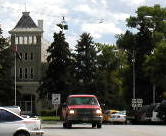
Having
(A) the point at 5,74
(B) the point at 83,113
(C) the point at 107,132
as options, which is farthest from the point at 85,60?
(C) the point at 107,132

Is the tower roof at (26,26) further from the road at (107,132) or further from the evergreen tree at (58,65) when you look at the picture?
the road at (107,132)

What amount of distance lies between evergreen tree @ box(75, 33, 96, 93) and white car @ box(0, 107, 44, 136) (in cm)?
7924

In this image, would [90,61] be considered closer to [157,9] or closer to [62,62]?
[62,62]

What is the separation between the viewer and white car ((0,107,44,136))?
2336 cm

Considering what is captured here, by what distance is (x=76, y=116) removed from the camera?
123ft

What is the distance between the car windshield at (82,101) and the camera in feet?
125

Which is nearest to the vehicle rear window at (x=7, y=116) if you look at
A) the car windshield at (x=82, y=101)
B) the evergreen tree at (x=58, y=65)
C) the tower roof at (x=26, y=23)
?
the car windshield at (x=82, y=101)

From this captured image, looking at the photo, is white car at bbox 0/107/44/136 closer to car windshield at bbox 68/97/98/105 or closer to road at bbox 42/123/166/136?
road at bbox 42/123/166/136

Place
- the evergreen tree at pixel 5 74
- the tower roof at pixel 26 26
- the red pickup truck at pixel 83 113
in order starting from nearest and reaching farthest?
the red pickup truck at pixel 83 113, the evergreen tree at pixel 5 74, the tower roof at pixel 26 26

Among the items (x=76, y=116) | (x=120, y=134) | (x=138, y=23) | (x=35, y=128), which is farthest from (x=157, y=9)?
(x=35, y=128)

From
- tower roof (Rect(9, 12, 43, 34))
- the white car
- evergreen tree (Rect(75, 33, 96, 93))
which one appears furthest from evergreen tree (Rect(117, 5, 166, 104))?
the white car

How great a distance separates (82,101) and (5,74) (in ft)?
230

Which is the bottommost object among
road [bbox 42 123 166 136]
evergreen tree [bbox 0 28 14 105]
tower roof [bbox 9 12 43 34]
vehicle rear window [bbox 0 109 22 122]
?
road [bbox 42 123 166 136]

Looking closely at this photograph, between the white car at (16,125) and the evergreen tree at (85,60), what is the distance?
7924 cm
